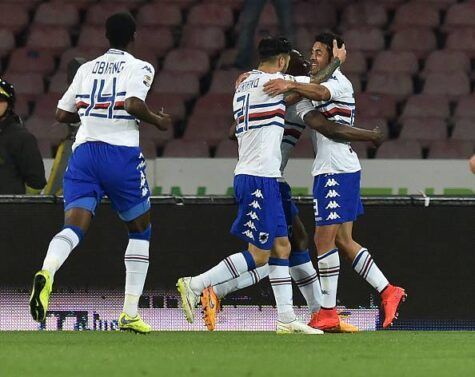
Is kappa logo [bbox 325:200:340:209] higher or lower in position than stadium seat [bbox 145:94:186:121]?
lower

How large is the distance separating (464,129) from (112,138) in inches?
254

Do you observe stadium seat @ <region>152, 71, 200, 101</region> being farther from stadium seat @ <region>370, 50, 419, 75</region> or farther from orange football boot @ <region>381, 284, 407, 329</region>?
orange football boot @ <region>381, 284, 407, 329</region>

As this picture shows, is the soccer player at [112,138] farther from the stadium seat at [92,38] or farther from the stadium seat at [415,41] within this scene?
the stadium seat at [415,41]

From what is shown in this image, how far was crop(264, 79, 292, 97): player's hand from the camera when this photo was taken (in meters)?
8.14

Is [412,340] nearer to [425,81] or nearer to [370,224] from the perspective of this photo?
[370,224]

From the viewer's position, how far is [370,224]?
9.28 meters

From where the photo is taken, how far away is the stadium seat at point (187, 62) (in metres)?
14.7

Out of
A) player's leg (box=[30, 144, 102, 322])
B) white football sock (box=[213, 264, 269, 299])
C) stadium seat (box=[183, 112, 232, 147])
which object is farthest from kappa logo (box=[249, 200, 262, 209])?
stadium seat (box=[183, 112, 232, 147])

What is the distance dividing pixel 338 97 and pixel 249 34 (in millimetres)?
5700

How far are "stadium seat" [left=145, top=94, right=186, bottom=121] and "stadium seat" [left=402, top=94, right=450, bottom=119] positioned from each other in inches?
88.4

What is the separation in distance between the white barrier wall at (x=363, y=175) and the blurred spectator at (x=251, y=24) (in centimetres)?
233

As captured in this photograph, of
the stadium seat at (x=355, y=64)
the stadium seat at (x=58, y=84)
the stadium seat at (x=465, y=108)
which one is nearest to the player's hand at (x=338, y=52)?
the stadium seat at (x=465, y=108)

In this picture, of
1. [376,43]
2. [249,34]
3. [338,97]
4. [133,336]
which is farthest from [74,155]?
[376,43]

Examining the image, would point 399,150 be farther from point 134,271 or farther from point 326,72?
point 134,271
